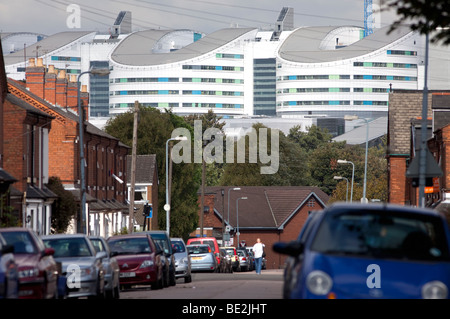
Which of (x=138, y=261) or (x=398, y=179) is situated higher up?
(x=398, y=179)

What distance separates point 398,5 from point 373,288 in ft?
12.7

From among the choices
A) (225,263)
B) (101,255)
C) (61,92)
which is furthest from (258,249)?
(101,255)

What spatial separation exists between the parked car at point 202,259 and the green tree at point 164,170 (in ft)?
127

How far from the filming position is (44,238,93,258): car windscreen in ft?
62.3

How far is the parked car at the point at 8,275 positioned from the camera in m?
12.3

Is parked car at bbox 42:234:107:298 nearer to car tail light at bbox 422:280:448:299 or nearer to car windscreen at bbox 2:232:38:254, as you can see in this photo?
car windscreen at bbox 2:232:38:254

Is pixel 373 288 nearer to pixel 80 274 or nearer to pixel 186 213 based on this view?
pixel 80 274

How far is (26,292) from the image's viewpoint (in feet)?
46.5

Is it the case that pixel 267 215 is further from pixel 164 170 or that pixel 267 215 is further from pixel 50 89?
pixel 50 89

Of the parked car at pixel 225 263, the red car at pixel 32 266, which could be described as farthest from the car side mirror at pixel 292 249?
the parked car at pixel 225 263

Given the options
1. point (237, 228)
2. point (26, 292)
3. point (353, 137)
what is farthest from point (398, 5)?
point (353, 137)

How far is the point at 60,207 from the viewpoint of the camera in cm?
4481

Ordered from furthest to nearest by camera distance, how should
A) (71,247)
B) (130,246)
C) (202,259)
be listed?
(202,259) < (130,246) < (71,247)

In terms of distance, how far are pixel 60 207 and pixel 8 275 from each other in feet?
107
